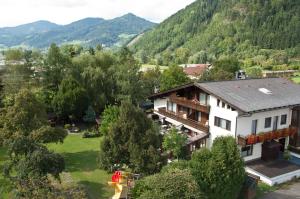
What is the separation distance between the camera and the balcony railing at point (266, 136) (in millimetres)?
32719

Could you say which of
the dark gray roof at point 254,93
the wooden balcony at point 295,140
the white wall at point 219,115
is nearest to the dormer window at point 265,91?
the dark gray roof at point 254,93

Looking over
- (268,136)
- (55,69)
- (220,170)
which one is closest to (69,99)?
(55,69)

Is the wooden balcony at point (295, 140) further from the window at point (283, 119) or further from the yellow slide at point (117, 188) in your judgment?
the yellow slide at point (117, 188)

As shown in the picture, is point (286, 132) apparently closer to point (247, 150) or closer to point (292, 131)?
point (292, 131)

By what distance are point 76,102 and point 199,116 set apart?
65.0 ft

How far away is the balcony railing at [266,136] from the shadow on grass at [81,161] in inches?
570

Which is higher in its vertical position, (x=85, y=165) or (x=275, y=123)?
(x=275, y=123)

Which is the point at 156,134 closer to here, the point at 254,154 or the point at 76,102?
the point at 254,154

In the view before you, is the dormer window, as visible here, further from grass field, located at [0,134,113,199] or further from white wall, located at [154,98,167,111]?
grass field, located at [0,134,113,199]

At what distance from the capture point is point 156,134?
28656 millimetres

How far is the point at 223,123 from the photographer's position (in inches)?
1393

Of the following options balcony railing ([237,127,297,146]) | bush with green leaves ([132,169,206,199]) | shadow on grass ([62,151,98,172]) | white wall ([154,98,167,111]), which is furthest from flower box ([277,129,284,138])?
shadow on grass ([62,151,98,172])

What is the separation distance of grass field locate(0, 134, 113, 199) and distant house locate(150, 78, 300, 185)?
33.2 ft

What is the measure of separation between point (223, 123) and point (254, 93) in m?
4.98
